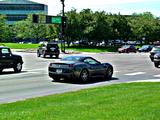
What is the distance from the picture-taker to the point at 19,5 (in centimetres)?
17812

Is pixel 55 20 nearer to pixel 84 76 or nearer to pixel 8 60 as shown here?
pixel 8 60

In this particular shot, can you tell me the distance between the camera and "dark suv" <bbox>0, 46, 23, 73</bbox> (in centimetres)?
2678

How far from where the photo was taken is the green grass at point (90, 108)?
10086 mm

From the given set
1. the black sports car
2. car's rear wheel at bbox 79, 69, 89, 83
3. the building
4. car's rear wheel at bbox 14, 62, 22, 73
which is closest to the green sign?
car's rear wheel at bbox 14, 62, 22, 73

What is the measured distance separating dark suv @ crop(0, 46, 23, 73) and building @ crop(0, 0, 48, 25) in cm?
14965

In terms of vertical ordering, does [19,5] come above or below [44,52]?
above

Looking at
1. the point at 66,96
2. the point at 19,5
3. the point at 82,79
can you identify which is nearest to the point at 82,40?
the point at 82,79

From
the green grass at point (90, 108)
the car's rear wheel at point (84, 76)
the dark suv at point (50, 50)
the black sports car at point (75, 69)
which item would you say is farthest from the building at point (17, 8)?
the green grass at point (90, 108)

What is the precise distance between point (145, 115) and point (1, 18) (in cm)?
9303

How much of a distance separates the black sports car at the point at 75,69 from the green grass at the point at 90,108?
6914mm

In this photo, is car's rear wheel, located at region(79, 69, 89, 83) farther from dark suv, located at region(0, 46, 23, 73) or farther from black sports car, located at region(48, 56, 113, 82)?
dark suv, located at region(0, 46, 23, 73)

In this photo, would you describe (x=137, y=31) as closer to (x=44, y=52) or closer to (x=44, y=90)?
(x=44, y=52)

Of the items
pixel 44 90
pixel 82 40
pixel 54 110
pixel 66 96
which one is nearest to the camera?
pixel 54 110

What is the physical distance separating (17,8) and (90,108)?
16965cm
